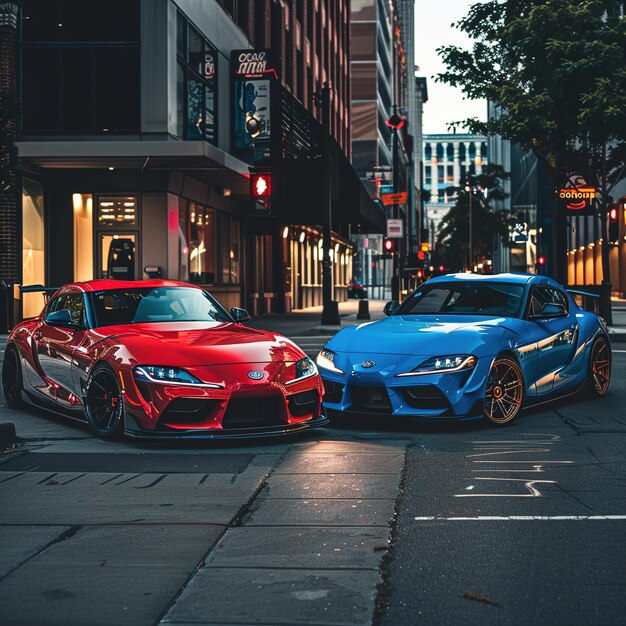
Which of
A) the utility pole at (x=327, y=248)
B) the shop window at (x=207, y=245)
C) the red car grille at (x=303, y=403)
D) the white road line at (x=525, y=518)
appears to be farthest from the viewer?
the shop window at (x=207, y=245)

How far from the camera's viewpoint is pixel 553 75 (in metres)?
27.5

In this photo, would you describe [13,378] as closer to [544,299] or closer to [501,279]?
[501,279]

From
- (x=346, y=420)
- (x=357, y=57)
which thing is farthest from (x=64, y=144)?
(x=357, y=57)

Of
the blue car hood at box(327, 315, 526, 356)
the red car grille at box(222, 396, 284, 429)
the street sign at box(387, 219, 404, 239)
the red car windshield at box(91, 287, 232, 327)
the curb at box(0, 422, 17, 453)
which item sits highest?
the street sign at box(387, 219, 404, 239)

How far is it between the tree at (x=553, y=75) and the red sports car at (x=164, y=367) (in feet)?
58.1

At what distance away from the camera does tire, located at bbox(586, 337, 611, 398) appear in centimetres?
1142

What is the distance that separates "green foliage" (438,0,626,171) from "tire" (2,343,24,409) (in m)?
19.0

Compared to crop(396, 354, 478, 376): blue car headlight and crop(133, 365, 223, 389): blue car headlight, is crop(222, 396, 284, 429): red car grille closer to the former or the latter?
crop(133, 365, 223, 389): blue car headlight

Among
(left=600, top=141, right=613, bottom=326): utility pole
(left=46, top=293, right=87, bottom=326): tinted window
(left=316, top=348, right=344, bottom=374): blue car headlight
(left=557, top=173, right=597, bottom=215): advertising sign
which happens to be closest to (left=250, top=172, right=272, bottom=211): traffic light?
(left=557, top=173, right=597, bottom=215): advertising sign

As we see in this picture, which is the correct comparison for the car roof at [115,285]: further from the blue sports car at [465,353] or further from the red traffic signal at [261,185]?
the red traffic signal at [261,185]

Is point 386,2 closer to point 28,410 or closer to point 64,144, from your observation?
point 64,144

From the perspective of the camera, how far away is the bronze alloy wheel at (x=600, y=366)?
11.4 metres

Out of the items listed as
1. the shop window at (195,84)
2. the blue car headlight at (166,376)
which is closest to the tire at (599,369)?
the blue car headlight at (166,376)

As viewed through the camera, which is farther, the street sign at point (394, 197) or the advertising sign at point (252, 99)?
the street sign at point (394, 197)
